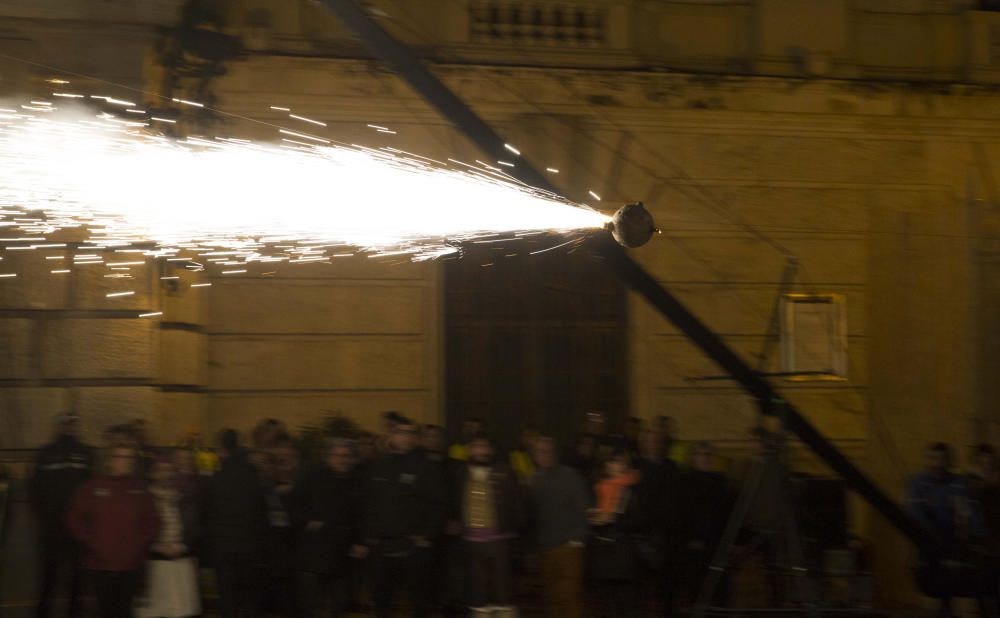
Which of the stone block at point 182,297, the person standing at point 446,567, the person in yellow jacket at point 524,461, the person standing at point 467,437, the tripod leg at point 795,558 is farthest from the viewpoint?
the person in yellow jacket at point 524,461

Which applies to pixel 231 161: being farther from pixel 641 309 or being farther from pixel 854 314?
pixel 854 314

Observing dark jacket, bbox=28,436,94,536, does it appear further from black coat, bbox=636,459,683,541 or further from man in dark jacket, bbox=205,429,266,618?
black coat, bbox=636,459,683,541

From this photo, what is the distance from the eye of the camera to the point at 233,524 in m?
9.43

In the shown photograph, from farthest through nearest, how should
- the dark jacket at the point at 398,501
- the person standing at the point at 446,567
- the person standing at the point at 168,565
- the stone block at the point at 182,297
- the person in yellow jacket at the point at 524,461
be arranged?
the person in yellow jacket at the point at 524,461 < the stone block at the point at 182,297 < the person standing at the point at 446,567 < the dark jacket at the point at 398,501 < the person standing at the point at 168,565

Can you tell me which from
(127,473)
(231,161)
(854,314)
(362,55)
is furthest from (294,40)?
(854,314)

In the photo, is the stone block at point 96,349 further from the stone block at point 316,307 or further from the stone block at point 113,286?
the stone block at point 316,307

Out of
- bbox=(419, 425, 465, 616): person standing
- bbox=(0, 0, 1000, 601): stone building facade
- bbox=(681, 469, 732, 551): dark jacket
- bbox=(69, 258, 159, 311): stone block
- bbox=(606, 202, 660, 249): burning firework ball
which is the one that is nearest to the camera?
bbox=(606, 202, 660, 249): burning firework ball

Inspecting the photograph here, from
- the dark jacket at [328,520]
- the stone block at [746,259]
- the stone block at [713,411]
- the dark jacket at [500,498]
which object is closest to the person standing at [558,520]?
the dark jacket at [500,498]

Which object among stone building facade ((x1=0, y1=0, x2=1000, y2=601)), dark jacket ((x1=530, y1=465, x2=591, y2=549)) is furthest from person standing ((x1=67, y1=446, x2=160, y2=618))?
dark jacket ((x1=530, y1=465, x2=591, y2=549))

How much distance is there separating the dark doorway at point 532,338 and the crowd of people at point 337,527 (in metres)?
3.16

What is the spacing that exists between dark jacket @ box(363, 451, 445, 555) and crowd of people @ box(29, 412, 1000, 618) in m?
0.01

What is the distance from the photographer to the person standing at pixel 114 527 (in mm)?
8883

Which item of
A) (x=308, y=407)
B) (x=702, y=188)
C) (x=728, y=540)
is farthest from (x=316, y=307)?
(x=728, y=540)

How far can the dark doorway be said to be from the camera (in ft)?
44.4
